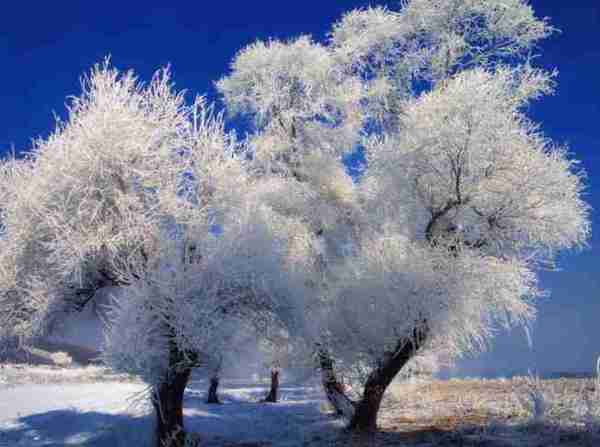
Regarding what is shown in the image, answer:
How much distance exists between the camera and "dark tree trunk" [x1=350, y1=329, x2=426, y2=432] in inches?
480

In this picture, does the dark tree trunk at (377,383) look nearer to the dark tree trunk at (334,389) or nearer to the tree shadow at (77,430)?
the dark tree trunk at (334,389)

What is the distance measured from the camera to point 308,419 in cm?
1537

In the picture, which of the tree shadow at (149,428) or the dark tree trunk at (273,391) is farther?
the dark tree trunk at (273,391)

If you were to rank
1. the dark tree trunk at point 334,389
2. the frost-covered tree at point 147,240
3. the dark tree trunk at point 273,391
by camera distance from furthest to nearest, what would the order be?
the dark tree trunk at point 273,391
the dark tree trunk at point 334,389
the frost-covered tree at point 147,240

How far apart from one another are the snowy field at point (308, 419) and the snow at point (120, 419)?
0.9 inches

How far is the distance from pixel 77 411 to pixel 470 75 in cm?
1214

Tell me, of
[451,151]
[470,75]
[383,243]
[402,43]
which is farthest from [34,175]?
[402,43]

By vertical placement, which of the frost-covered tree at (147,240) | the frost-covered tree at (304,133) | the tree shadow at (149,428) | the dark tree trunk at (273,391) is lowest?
the tree shadow at (149,428)

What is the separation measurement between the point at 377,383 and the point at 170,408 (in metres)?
4.50

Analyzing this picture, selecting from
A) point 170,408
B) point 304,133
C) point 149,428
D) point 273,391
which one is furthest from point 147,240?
point 273,391

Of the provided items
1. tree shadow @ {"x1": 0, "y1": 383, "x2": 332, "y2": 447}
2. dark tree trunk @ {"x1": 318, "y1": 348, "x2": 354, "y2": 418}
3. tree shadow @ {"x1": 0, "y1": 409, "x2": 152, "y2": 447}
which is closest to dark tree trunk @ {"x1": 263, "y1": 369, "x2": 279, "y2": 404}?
tree shadow @ {"x1": 0, "y1": 383, "x2": 332, "y2": 447}

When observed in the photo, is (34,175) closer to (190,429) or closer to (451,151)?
(190,429)

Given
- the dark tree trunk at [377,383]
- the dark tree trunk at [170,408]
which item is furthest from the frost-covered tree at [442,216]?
the dark tree trunk at [170,408]

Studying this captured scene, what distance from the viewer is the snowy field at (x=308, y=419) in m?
10.9
